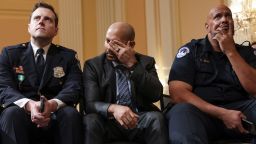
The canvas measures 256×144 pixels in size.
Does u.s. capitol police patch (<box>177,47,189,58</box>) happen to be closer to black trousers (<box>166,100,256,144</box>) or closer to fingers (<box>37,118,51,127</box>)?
black trousers (<box>166,100,256,144</box>)

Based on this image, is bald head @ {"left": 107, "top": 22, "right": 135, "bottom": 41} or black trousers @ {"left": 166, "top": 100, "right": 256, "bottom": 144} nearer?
black trousers @ {"left": 166, "top": 100, "right": 256, "bottom": 144}

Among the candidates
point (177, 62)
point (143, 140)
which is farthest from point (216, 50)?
point (143, 140)

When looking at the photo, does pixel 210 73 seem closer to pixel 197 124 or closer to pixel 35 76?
pixel 197 124

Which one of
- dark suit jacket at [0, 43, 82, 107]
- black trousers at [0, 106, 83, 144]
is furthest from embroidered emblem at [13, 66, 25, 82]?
black trousers at [0, 106, 83, 144]

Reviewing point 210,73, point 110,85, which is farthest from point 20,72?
point 210,73

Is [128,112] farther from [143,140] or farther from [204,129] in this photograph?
[204,129]

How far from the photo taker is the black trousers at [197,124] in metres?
1.63

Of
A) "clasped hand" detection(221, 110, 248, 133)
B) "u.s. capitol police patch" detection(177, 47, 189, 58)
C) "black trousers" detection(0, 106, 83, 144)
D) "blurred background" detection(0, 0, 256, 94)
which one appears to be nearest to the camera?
"black trousers" detection(0, 106, 83, 144)

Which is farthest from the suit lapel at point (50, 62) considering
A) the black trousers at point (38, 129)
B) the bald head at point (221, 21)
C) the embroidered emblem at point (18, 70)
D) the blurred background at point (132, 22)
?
the blurred background at point (132, 22)

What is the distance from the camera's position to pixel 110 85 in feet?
6.32

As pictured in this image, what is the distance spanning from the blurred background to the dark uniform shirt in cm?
155

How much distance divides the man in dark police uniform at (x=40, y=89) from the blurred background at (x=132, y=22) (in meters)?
1.79

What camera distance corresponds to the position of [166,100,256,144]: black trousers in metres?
1.63

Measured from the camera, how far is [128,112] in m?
1.68
